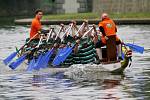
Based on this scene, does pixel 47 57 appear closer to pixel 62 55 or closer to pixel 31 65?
pixel 31 65

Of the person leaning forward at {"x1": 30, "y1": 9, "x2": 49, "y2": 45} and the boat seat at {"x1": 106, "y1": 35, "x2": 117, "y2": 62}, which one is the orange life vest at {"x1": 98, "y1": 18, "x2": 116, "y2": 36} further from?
the person leaning forward at {"x1": 30, "y1": 9, "x2": 49, "y2": 45}

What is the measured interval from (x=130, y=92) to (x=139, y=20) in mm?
44051

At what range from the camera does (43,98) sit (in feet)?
59.6

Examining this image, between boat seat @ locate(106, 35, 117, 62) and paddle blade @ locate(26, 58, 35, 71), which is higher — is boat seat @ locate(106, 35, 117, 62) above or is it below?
above

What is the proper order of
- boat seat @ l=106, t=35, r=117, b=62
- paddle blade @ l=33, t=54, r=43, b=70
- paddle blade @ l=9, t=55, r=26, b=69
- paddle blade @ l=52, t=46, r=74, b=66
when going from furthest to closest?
paddle blade @ l=9, t=55, r=26, b=69 → paddle blade @ l=33, t=54, r=43, b=70 → paddle blade @ l=52, t=46, r=74, b=66 → boat seat @ l=106, t=35, r=117, b=62

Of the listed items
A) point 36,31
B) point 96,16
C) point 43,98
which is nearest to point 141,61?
point 36,31

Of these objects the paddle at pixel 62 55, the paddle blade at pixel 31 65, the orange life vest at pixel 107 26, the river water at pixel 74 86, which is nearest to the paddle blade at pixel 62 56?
the paddle at pixel 62 55

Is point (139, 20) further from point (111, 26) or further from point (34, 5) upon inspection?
point (34, 5)

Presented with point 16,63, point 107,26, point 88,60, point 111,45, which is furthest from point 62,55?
point 16,63

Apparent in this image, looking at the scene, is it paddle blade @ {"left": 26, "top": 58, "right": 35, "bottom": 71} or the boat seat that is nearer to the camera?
the boat seat

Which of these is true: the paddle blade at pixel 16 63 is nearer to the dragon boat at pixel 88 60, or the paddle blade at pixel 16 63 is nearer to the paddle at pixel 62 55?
the dragon boat at pixel 88 60

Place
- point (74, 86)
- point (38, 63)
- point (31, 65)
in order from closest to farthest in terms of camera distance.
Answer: point (74, 86) < point (38, 63) < point (31, 65)

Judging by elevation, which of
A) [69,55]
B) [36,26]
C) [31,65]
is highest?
[36,26]

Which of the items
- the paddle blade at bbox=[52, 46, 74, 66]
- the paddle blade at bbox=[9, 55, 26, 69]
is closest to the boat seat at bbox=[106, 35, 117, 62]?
the paddle blade at bbox=[52, 46, 74, 66]
